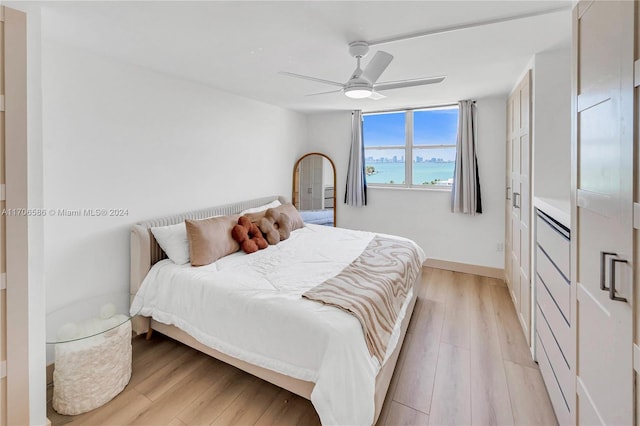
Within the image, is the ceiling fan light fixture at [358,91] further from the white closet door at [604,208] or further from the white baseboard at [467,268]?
the white baseboard at [467,268]

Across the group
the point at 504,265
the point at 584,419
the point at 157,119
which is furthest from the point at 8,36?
the point at 504,265

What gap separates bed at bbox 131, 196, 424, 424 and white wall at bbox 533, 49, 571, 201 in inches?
53.2

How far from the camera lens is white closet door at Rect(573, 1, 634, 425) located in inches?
33.9

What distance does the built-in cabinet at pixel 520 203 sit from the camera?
99.5 inches

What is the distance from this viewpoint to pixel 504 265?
13.1 ft

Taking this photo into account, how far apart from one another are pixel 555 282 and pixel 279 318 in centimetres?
161

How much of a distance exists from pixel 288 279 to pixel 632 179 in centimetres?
189

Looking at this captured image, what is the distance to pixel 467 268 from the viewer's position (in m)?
4.26

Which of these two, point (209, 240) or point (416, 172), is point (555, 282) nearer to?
point (209, 240)

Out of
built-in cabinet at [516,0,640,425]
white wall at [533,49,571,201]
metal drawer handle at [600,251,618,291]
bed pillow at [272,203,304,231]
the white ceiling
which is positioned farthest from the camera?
bed pillow at [272,203,304,231]

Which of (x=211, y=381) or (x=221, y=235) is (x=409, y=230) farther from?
(x=211, y=381)

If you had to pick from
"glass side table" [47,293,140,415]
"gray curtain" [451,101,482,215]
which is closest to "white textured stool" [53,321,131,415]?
"glass side table" [47,293,140,415]

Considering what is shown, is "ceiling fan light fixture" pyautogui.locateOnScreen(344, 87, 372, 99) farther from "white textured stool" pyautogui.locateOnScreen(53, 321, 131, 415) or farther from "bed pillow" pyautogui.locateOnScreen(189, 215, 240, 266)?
"white textured stool" pyautogui.locateOnScreen(53, 321, 131, 415)

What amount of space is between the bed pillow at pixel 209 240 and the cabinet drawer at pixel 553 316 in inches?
95.9
